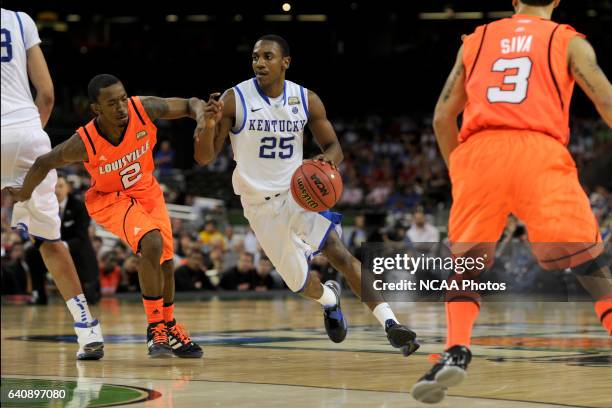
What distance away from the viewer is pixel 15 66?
264 inches

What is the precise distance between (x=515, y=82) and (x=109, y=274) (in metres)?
14.2

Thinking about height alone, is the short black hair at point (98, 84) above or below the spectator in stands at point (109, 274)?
above

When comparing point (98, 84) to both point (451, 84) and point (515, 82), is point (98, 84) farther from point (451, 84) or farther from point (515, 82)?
point (515, 82)

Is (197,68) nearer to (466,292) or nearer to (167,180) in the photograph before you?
(167,180)

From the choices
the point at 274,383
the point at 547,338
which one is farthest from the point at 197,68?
the point at 274,383

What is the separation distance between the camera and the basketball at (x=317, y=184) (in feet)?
24.5

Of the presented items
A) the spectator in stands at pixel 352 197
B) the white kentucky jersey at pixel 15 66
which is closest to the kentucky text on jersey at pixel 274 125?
the white kentucky jersey at pixel 15 66

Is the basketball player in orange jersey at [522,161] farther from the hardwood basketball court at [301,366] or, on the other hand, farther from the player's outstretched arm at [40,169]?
the player's outstretched arm at [40,169]

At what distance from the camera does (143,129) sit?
25.1ft

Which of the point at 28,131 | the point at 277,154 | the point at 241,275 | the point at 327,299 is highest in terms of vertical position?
the point at 28,131

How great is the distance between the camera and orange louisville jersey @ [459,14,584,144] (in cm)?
496

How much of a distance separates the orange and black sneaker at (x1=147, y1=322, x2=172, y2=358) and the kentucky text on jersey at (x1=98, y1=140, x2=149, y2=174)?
1.10 m

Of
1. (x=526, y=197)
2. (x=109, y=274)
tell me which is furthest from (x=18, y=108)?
(x=109, y=274)
